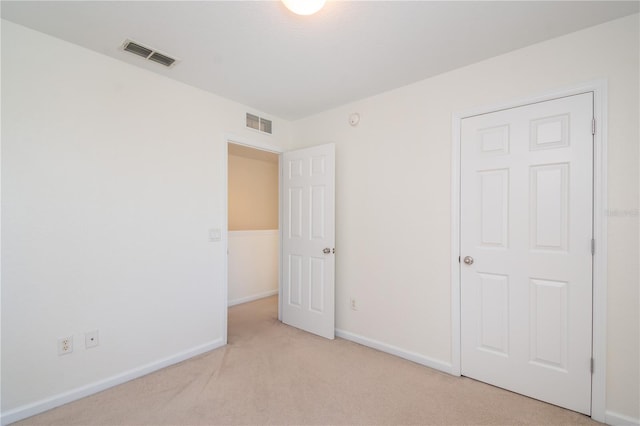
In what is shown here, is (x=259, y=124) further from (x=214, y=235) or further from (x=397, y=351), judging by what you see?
(x=397, y=351)

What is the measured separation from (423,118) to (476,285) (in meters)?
1.49

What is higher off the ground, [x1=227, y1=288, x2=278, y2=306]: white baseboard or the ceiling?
the ceiling

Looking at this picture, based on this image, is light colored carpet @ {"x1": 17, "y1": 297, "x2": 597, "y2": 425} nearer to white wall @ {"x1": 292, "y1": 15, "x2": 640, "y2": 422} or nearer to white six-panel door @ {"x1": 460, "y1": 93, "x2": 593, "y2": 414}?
white six-panel door @ {"x1": 460, "y1": 93, "x2": 593, "y2": 414}

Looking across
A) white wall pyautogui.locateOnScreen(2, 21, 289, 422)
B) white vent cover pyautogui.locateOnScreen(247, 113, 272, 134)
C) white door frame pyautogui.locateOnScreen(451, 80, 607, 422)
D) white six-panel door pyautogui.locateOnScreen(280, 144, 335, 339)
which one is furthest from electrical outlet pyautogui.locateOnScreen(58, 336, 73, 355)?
white door frame pyautogui.locateOnScreen(451, 80, 607, 422)

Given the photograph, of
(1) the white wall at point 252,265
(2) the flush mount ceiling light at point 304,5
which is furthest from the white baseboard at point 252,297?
(2) the flush mount ceiling light at point 304,5

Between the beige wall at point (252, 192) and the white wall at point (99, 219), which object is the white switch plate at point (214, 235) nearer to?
the white wall at point (99, 219)

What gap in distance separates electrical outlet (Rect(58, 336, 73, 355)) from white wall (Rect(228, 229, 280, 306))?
235cm

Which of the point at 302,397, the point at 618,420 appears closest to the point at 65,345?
the point at 302,397

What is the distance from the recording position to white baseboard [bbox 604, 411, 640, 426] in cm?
173

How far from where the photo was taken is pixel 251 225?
205 inches

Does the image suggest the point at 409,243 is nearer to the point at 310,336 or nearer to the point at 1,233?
the point at 310,336

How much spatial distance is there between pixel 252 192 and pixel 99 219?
10.2 ft

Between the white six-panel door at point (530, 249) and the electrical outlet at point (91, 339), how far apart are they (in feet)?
9.30

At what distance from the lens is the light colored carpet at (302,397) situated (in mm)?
1840
